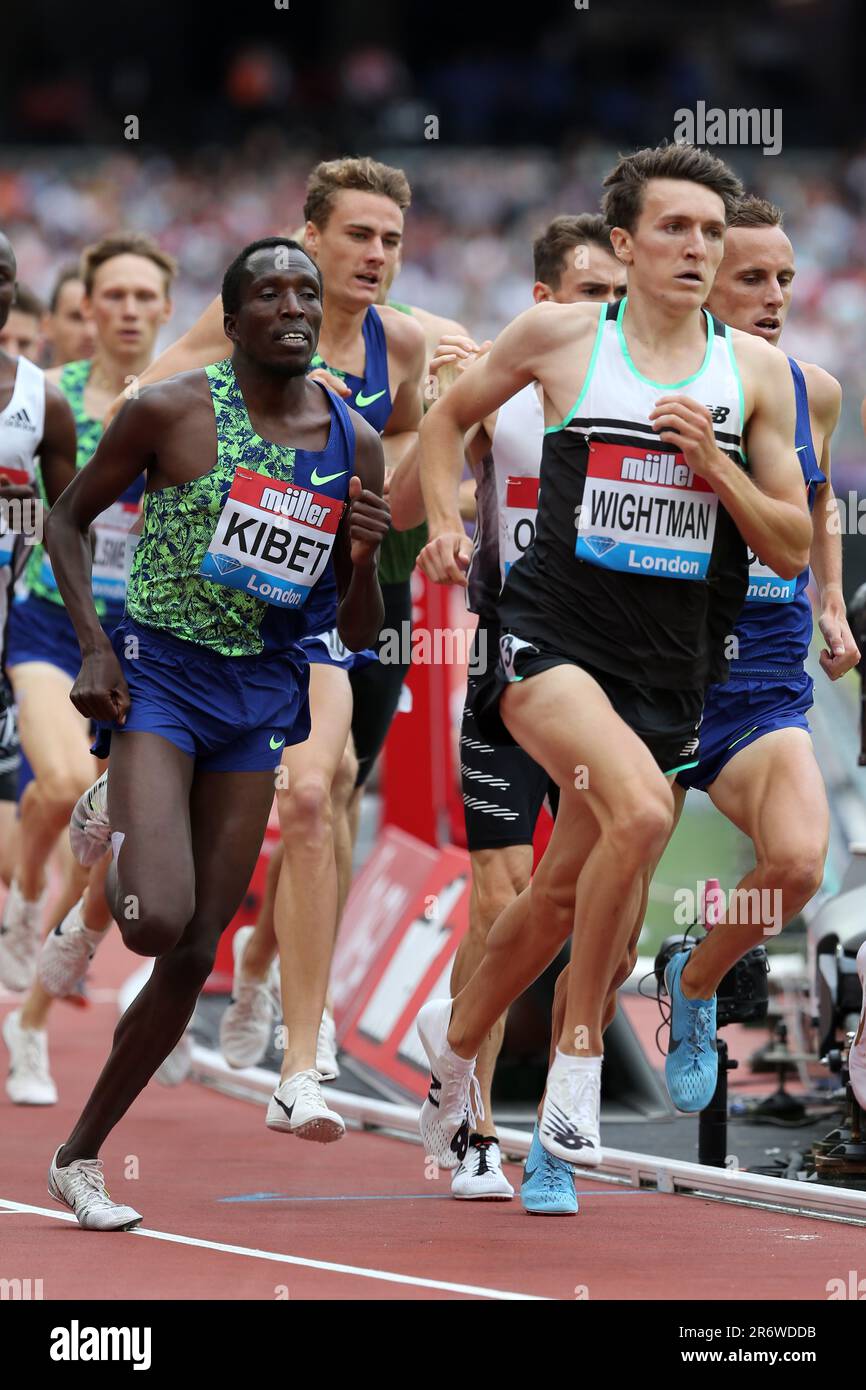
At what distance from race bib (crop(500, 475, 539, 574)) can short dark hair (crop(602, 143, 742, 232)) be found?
0.94 meters

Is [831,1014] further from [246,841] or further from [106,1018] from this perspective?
[106,1018]

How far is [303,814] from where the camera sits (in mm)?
7371

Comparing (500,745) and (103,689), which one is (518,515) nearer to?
(500,745)

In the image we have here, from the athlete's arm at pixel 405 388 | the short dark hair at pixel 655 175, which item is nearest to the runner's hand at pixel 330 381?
the athlete's arm at pixel 405 388

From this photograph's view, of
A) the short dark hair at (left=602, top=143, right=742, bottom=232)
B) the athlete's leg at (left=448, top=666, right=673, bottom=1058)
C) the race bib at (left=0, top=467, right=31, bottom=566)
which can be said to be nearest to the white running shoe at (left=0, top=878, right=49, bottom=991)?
the race bib at (left=0, top=467, right=31, bottom=566)

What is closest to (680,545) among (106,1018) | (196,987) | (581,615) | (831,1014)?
(581,615)

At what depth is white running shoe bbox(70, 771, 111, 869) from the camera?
20.5 feet

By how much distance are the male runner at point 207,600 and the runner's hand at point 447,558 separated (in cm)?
17

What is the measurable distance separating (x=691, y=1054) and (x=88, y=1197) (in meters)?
1.91

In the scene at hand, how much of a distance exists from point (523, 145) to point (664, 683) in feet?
87.2

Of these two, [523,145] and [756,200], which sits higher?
[523,145]

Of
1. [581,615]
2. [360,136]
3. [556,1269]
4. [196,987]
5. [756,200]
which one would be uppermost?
[360,136]

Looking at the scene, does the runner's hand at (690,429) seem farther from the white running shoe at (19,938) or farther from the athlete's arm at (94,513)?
the white running shoe at (19,938)

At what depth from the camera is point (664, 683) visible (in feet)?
20.3
